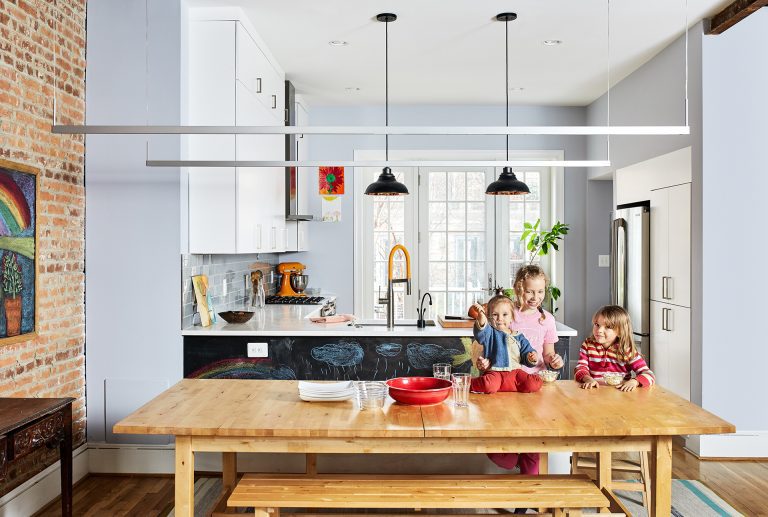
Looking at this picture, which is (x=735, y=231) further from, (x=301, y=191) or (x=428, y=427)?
(x=301, y=191)

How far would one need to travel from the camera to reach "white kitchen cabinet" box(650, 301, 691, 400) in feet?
15.9

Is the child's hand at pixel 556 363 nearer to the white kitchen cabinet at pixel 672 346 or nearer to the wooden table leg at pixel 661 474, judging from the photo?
the wooden table leg at pixel 661 474

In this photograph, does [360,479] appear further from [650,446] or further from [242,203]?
[242,203]

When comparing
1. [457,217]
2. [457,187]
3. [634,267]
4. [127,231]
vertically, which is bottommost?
[634,267]

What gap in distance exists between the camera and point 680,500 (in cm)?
386

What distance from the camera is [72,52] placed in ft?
13.3

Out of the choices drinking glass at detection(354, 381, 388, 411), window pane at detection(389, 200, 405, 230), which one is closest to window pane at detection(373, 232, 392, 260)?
window pane at detection(389, 200, 405, 230)

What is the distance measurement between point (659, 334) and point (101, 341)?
398 cm

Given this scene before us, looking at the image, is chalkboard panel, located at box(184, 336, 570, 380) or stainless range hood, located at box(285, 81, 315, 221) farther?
stainless range hood, located at box(285, 81, 315, 221)

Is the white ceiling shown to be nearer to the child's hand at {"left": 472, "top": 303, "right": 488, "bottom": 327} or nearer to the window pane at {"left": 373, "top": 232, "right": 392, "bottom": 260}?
the window pane at {"left": 373, "top": 232, "right": 392, "bottom": 260}

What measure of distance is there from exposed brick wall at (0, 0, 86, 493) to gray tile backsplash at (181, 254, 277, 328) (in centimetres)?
61

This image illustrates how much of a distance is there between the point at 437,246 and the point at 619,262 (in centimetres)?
206

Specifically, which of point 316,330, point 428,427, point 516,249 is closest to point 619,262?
point 516,249

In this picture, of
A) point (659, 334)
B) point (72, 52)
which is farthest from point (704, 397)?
point (72, 52)
